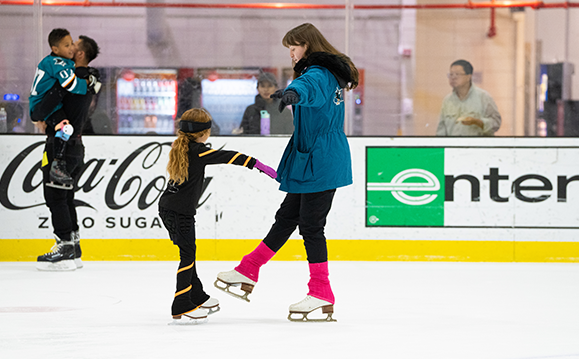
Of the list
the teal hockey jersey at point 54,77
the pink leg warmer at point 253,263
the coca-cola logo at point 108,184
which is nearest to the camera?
the pink leg warmer at point 253,263

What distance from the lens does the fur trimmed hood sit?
2645 mm

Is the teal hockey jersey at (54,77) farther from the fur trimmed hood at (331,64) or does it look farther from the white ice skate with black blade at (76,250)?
the fur trimmed hood at (331,64)

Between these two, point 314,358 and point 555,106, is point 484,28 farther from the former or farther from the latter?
point 314,358

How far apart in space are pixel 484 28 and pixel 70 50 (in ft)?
10.3

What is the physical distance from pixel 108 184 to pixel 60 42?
1.06 m

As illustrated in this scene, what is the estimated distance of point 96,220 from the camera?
4.72 m

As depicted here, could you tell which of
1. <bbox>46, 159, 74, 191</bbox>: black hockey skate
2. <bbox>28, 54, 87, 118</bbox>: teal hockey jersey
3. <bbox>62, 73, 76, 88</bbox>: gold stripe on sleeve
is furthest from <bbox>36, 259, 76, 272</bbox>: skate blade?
<bbox>62, 73, 76, 88</bbox>: gold stripe on sleeve

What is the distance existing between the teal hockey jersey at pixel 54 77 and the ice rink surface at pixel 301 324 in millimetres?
1125

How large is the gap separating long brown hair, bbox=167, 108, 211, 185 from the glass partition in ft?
7.57

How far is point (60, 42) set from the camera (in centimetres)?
419

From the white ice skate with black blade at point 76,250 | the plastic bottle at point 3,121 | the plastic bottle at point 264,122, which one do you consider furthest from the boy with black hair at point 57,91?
the plastic bottle at point 264,122

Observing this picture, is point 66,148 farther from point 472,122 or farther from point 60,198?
point 472,122

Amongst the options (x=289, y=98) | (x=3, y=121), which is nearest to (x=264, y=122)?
(x=3, y=121)

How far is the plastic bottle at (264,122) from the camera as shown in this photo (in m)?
4.96
